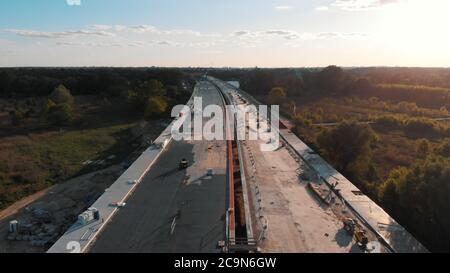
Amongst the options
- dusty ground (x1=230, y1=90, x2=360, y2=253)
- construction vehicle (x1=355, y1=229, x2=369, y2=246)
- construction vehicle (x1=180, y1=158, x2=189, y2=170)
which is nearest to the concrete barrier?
construction vehicle (x1=180, y1=158, x2=189, y2=170)

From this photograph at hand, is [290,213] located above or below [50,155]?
above

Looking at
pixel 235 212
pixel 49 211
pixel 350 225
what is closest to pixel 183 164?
pixel 235 212

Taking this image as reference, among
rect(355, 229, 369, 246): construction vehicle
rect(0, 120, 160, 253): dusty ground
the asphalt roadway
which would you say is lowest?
rect(0, 120, 160, 253): dusty ground

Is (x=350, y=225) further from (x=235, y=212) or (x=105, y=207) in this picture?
(x=105, y=207)

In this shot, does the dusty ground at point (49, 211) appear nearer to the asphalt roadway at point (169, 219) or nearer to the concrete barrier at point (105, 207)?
the concrete barrier at point (105, 207)

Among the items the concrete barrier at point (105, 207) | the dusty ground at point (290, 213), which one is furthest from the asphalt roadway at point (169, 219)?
the dusty ground at point (290, 213)

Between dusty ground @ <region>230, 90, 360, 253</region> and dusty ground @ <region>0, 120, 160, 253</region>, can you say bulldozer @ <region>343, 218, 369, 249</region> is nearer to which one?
dusty ground @ <region>230, 90, 360, 253</region>

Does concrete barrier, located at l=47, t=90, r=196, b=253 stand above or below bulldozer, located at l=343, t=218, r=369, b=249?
above
